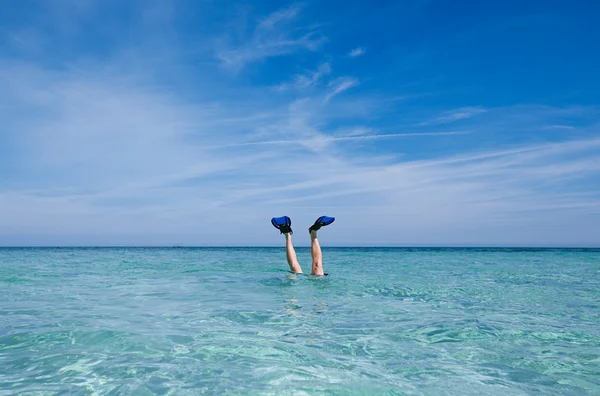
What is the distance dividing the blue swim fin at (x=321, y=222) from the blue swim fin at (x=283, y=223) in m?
0.69

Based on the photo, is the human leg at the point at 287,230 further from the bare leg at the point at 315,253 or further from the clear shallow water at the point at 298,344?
the clear shallow water at the point at 298,344

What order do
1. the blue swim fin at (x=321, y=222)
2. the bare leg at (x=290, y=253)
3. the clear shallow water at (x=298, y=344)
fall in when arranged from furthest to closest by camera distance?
the bare leg at (x=290, y=253), the blue swim fin at (x=321, y=222), the clear shallow water at (x=298, y=344)

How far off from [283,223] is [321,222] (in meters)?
1.24

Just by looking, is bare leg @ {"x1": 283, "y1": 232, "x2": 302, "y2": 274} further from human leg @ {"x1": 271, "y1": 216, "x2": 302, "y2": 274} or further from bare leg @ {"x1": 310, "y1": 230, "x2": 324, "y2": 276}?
bare leg @ {"x1": 310, "y1": 230, "x2": 324, "y2": 276}

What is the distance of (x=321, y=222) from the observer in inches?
468

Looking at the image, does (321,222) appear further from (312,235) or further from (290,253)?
(290,253)

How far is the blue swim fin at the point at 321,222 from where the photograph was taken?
1180 cm

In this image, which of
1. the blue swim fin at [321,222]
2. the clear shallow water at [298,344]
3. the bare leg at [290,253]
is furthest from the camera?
the bare leg at [290,253]

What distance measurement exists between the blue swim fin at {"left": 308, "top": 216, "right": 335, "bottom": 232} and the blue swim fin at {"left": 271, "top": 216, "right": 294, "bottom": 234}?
69 cm

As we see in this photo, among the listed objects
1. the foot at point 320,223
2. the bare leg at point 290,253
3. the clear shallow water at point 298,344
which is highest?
the foot at point 320,223

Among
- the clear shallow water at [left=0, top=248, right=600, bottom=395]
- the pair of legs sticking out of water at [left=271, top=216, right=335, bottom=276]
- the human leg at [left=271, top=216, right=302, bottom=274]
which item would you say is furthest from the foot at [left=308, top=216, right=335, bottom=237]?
the clear shallow water at [left=0, top=248, right=600, bottom=395]

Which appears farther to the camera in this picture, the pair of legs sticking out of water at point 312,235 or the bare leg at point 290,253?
the bare leg at point 290,253

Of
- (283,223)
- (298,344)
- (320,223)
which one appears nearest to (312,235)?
(320,223)

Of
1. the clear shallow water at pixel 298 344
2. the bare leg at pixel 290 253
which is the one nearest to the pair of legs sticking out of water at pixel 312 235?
the bare leg at pixel 290 253
